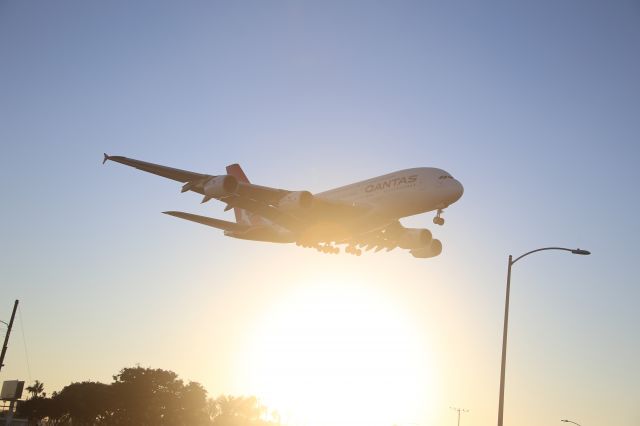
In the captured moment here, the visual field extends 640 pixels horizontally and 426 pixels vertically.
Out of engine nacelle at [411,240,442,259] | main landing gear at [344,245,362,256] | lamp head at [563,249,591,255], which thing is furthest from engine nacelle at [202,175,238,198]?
lamp head at [563,249,591,255]

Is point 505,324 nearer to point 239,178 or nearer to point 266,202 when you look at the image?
point 266,202

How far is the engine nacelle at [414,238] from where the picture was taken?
138ft

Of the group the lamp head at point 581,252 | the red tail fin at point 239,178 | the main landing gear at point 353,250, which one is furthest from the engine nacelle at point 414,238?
the lamp head at point 581,252

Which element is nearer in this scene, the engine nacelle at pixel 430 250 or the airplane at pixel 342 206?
the airplane at pixel 342 206

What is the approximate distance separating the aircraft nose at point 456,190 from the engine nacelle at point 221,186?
12.8 meters

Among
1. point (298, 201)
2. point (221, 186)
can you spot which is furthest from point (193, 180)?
point (298, 201)

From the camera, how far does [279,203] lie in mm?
38094

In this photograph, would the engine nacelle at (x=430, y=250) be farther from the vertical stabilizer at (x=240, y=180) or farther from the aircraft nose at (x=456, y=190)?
the vertical stabilizer at (x=240, y=180)

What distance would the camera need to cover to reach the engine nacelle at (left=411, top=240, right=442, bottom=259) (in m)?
42.7

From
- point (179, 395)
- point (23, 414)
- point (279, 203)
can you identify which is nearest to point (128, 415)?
point (179, 395)

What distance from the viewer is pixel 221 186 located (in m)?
35.3

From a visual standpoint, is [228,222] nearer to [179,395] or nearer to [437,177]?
[437,177]

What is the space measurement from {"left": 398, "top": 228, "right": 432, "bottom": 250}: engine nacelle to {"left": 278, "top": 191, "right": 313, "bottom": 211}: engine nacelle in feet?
28.8

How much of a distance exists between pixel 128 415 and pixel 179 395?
9418 millimetres
